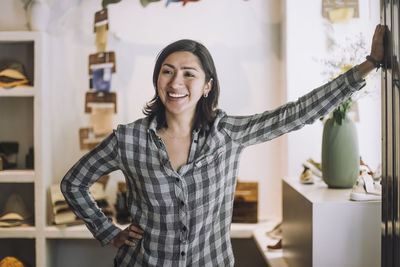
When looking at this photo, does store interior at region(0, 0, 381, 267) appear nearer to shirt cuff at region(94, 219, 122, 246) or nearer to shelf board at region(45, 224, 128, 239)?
shelf board at region(45, 224, 128, 239)

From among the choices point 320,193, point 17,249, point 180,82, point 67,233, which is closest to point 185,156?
point 180,82

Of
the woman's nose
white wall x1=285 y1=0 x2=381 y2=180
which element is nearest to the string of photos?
white wall x1=285 y1=0 x2=381 y2=180

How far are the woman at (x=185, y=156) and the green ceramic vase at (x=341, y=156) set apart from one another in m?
0.39

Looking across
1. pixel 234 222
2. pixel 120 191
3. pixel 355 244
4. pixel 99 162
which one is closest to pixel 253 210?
pixel 234 222

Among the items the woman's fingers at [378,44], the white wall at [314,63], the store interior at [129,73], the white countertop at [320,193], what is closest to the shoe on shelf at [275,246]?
the white countertop at [320,193]

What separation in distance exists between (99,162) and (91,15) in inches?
64.2

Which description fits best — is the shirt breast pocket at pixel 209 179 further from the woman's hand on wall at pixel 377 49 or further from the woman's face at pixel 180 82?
the woman's hand on wall at pixel 377 49

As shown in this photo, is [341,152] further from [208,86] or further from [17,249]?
[17,249]

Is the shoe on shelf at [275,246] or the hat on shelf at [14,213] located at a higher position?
the hat on shelf at [14,213]

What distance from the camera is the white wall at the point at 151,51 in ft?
9.67

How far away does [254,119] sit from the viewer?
1.61 m

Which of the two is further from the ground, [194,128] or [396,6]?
[396,6]

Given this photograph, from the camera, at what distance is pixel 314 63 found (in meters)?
2.70

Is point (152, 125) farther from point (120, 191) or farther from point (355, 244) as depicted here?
point (120, 191)
